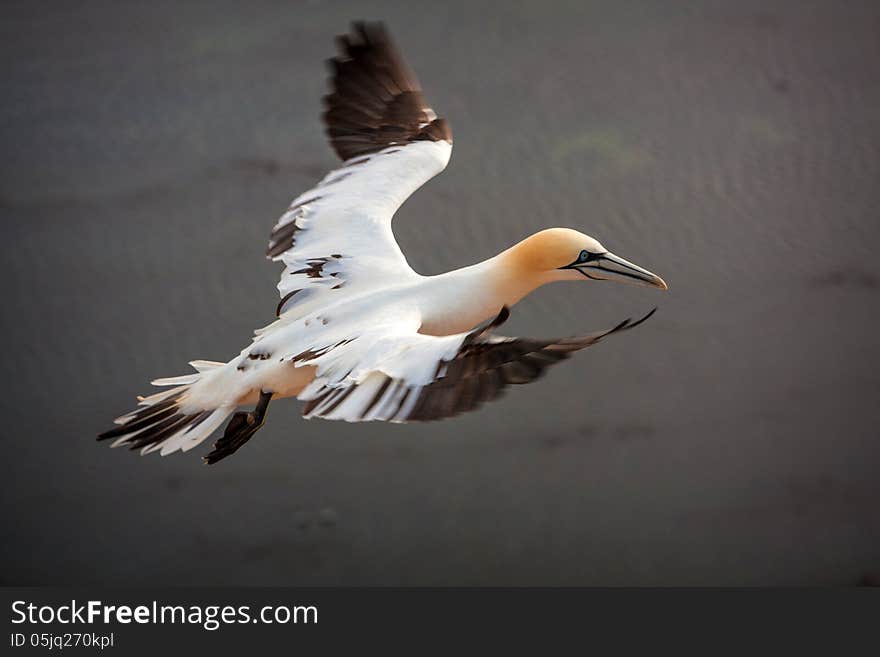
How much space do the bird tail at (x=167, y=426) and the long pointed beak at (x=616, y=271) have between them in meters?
0.39

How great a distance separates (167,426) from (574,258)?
44cm

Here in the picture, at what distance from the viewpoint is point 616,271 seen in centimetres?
125

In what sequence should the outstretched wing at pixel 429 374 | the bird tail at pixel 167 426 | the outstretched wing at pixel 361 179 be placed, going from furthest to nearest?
the outstretched wing at pixel 361 179, the bird tail at pixel 167 426, the outstretched wing at pixel 429 374

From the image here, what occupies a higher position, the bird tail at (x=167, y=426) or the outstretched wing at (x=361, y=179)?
the outstretched wing at (x=361, y=179)

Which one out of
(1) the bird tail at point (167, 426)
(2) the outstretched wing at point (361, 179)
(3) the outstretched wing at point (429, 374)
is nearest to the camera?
(3) the outstretched wing at point (429, 374)

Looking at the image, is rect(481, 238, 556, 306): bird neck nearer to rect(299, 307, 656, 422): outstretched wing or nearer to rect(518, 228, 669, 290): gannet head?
rect(518, 228, 669, 290): gannet head

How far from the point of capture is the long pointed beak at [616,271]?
1252mm

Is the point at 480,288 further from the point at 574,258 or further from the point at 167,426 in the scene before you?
the point at 167,426

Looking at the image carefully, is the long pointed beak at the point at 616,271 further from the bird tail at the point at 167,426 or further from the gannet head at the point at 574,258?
the bird tail at the point at 167,426

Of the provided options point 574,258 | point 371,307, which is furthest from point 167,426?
point 574,258

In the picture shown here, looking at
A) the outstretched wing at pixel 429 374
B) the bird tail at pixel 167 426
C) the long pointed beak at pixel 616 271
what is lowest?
the outstretched wing at pixel 429 374

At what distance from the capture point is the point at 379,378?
1.04 metres

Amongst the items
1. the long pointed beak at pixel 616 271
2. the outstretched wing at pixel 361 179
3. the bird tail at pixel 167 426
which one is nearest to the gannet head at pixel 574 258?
the long pointed beak at pixel 616 271

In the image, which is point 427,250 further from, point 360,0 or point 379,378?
point 379,378
